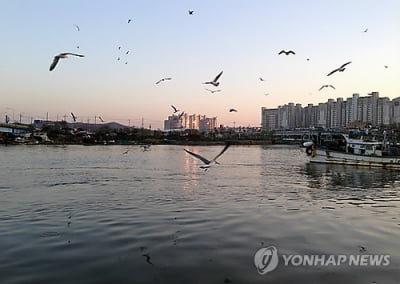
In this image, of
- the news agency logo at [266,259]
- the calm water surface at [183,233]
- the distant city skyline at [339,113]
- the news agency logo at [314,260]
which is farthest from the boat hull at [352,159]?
the distant city skyline at [339,113]

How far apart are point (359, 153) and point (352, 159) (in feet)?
3.70

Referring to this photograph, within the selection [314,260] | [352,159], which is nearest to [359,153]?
[352,159]

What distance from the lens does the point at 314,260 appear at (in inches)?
300

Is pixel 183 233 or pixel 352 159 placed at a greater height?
pixel 352 159

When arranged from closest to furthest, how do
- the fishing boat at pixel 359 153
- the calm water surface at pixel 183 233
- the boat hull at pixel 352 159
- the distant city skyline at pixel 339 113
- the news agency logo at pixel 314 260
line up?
the calm water surface at pixel 183 233 < the news agency logo at pixel 314 260 < the boat hull at pixel 352 159 < the fishing boat at pixel 359 153 < the distant city skyline at pixel 339 113

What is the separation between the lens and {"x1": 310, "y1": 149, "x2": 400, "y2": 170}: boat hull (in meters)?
35.1

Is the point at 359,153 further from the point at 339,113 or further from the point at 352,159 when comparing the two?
the point at 339,113

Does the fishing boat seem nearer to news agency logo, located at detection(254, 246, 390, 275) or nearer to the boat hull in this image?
the boat hull

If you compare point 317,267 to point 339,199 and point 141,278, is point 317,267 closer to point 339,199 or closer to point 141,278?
point 141,278

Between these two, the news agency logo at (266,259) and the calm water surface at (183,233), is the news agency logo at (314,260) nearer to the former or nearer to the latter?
the news agency logo at (266,259)

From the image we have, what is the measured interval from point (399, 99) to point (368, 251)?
413 feet

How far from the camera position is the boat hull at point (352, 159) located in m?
35.1

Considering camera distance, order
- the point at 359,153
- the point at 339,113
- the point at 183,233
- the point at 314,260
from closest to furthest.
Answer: the point at 314,260, the point at 183,233, the point at 359,153, the point at 339,113

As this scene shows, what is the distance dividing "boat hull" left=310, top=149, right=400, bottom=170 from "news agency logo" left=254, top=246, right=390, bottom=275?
29969 mm
